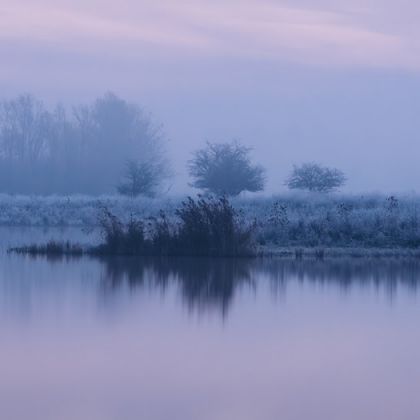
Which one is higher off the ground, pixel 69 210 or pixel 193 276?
pixel 69 210

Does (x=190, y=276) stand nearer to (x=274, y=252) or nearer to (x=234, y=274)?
(x=234, y=274)

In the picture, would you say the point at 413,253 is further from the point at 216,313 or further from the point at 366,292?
the point at 216,313

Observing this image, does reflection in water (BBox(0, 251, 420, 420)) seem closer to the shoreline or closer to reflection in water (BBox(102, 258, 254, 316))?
reflection in water (BBox(102, 258, 254, 316))

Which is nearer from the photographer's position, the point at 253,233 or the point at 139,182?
the point at 253,233

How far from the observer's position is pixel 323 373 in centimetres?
1030

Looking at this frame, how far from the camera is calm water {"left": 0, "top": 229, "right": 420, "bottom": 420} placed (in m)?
8.98

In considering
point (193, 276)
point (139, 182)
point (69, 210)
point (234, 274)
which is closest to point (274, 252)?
point (234, 274)

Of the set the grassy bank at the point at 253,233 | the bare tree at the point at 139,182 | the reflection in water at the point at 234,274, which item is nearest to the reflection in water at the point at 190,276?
the reflection in water at the point at 234,274

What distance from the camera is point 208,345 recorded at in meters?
11.7

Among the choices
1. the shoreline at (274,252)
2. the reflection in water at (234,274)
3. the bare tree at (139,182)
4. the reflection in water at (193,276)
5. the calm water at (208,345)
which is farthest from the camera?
the bare tree at (139,182)

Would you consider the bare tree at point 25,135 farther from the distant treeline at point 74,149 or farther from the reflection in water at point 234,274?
the reflection in water at point 234,274

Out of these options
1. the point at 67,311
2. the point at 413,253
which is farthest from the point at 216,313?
the point at 413,253

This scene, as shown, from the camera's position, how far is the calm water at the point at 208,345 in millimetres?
8984

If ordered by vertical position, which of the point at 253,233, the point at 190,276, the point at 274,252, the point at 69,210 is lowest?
the point at 190,276
